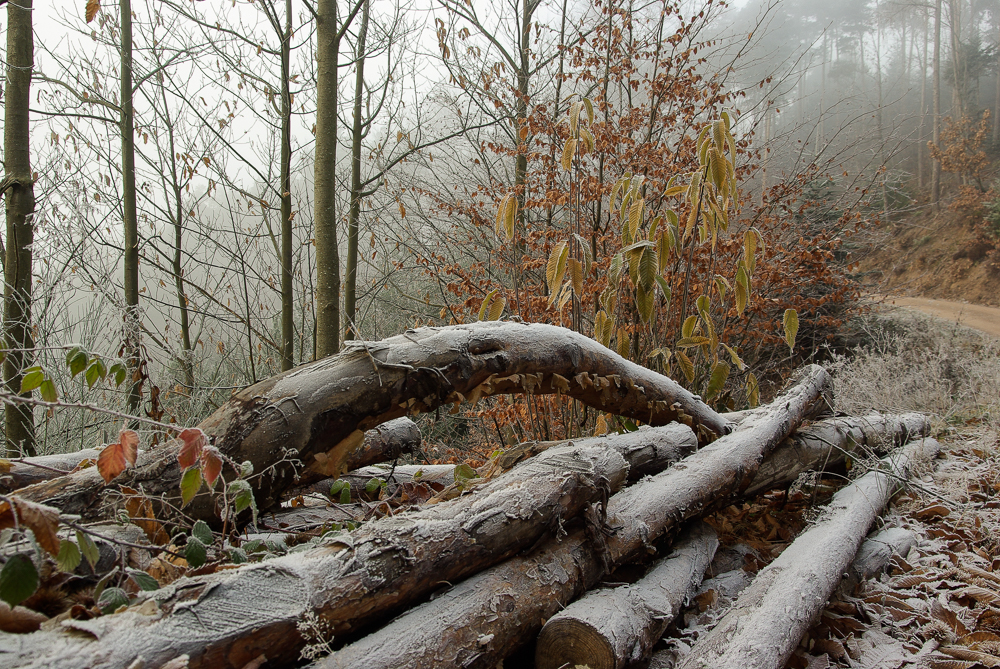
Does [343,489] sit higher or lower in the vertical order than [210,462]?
lower

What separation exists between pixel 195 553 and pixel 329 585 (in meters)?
0.48

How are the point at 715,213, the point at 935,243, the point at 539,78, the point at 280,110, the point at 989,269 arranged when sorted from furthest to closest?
the point at 935,243
the point at 989,269
the point at 539,78
the point at 280,110
the point at 715,213

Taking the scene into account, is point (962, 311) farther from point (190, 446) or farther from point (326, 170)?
point (190, 446)

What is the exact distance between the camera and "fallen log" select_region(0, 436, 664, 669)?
3.88 feet

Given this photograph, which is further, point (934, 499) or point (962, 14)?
point (962, 14)

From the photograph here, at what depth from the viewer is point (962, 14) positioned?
2295cm

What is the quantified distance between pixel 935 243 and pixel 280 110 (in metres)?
21.0

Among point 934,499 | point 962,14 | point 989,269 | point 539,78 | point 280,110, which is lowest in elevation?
point 934,499

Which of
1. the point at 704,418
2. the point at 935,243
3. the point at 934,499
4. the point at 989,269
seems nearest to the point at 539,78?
the point at 704,418

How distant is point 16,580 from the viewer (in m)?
1.09

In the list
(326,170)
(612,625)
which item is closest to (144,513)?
(612,625)

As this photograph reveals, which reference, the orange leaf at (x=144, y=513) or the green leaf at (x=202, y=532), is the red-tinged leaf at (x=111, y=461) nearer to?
the green leaf at (x=202, y=532)

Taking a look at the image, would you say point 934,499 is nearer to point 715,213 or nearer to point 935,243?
point 715,213

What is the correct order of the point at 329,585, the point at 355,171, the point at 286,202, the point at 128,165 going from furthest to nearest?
the point at 355,171, the point at 286,202, the point at 128,165, the point at 329,585
